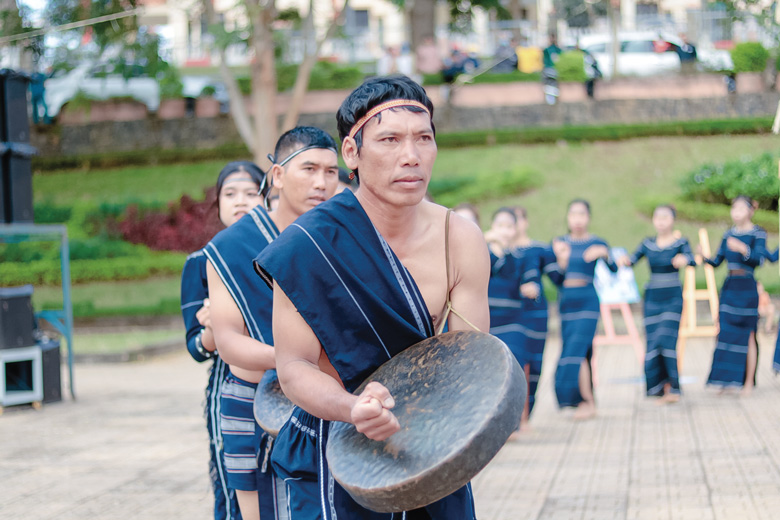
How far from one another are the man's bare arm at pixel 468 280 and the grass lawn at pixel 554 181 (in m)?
15.3

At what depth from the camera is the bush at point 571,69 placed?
76.1ft

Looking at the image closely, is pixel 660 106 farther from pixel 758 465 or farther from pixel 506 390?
pixel 506 390

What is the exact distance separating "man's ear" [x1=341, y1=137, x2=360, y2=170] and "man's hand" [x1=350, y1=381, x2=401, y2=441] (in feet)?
2.21

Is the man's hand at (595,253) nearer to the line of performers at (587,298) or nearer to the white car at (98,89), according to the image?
the line of performers at (587,298)

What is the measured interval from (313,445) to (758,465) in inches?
167

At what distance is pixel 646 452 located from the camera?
656 cm

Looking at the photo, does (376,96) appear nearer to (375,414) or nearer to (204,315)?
(375,414)

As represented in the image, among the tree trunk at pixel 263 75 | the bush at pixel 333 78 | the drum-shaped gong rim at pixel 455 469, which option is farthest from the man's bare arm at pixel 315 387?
the bush at pixel 333 78

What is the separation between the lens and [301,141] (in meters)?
3.76

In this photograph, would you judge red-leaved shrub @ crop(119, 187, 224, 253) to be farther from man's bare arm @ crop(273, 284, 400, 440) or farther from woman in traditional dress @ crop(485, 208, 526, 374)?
man's bare arm @ crop(273, 284, 400, 440)

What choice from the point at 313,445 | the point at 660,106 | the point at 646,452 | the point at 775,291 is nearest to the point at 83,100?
the point at 660,106

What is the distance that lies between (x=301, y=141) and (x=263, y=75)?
15.4 meters

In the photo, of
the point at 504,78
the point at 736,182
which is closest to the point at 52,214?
the point at 504,78

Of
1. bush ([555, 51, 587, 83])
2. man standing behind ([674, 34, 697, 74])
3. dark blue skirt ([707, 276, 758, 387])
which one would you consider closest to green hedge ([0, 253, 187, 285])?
bush ([555, 51, 587, 83])
